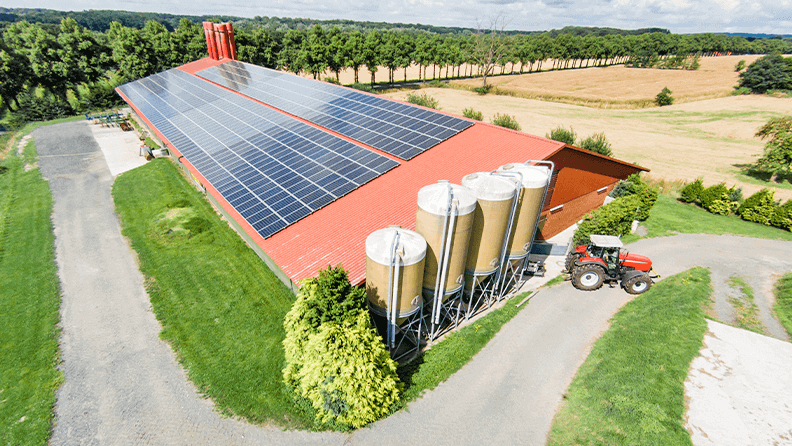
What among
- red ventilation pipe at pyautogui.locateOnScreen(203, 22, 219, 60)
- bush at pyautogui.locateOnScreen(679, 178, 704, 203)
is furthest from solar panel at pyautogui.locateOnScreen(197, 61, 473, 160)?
bush at pyautogui.locateOnScreen(679, 178, 704, 203)

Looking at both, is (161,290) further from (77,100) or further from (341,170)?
(77,100)

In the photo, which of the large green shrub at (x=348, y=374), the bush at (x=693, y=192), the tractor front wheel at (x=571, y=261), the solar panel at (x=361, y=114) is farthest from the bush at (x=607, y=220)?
the large green shrub at (x=348, y=374)

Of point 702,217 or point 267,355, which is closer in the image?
point 267,355

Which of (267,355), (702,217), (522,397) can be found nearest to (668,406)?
(522,397)

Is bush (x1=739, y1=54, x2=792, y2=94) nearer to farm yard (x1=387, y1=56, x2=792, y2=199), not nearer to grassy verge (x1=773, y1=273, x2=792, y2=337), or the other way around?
farm yard (x1=387, y1=56, x2=792, y2=199)

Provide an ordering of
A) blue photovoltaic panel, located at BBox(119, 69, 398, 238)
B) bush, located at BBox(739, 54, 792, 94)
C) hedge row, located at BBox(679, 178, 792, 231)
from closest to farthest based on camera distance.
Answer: blue photovoltaic panel, located at BBox(119, 69, 398, 238) < hedge row, located at BBox(679, 178, 792, 231) < bush, located at BBox(739, 54, 792, 94)

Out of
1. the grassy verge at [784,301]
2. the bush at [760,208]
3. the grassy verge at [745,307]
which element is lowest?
the grassy verge at [745,307]

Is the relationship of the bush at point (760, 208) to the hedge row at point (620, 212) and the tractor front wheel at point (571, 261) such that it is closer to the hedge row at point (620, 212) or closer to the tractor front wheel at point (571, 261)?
the hedge row at point (620, 212)
